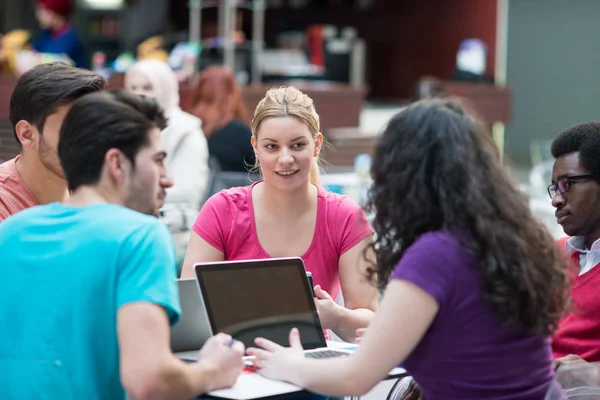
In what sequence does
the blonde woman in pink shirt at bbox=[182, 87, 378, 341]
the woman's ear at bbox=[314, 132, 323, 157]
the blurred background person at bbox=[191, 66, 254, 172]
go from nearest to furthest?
1. the blonde woman in pink shirt at bbox=[182, 87, 378, 341]
2. the woman's ear at bbox=[314, 132, 323, 157]
3. the blurred background person at bbox=[191, 66, 254, 172]

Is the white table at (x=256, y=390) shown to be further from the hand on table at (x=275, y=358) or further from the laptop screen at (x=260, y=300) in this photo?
the laptop screen at (x=260, y=300)

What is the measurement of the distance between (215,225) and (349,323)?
22.6 inches

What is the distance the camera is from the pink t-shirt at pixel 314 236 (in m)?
2.87

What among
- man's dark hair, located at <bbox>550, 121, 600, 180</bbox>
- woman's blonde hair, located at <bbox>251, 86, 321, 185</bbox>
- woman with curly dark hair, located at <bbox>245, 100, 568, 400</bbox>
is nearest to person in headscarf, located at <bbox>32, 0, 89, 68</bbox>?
woman's blonde hair, located at <bbox>251, 86, 321, 185</bbox>

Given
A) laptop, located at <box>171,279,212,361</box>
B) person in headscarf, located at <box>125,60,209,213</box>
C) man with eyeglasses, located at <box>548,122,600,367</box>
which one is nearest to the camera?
laptop, located at <box>171,279,212,361</box>

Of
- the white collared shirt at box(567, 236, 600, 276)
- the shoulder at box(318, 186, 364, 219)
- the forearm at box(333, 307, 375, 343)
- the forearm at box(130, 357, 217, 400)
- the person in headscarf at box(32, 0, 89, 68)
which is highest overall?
the person in headscarf at box(32, 0, 89, 68)

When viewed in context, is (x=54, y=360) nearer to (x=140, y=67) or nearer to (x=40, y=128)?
(x=40, y=128)

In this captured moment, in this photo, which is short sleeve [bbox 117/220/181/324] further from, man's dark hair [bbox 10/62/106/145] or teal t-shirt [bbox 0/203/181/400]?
man's dark hair [bbox 10/62/106/145]

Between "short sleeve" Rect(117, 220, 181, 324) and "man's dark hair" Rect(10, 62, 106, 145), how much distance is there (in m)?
0.83

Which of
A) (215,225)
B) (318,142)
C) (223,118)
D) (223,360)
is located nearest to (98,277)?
(223,360)

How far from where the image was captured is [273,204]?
2.92 metres

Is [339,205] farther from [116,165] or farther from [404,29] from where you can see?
[404,29]

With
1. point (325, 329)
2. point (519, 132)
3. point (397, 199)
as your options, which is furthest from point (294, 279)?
point (519, 132)

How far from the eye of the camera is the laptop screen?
2.20m
